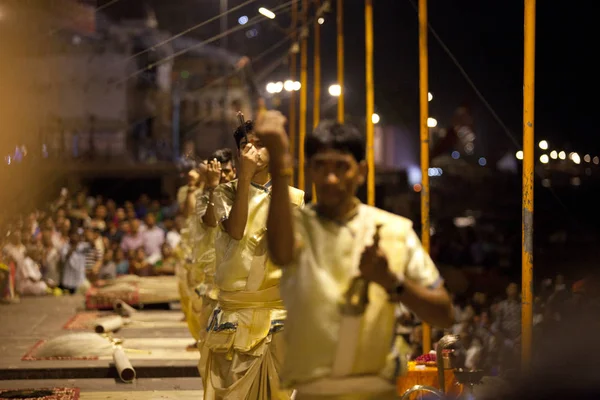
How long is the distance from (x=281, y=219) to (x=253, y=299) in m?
2.77

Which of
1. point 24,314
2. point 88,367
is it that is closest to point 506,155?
point 24,314

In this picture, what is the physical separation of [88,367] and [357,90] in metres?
26.4

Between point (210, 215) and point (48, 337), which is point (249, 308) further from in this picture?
point (48, 337)

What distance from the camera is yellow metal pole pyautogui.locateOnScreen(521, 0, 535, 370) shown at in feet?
28.0

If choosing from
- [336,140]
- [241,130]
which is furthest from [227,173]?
[336,140]

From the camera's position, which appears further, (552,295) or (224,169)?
(552,295)

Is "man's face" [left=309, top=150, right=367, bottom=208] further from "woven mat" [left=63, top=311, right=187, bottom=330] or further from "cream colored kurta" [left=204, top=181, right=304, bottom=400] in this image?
"woven mat" [left=63, top=311, right=187, bottom=330]

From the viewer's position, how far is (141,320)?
18.1 m

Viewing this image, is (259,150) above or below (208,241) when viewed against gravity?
above

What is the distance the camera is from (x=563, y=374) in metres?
7.70

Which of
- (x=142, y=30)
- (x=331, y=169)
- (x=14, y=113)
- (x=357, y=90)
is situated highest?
(x=142, y=30)

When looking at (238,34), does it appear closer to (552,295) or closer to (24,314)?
(24,314)

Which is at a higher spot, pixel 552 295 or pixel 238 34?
pixel 238 34

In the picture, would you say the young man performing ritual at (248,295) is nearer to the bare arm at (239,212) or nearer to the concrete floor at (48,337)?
the bare arm at (239,212)
